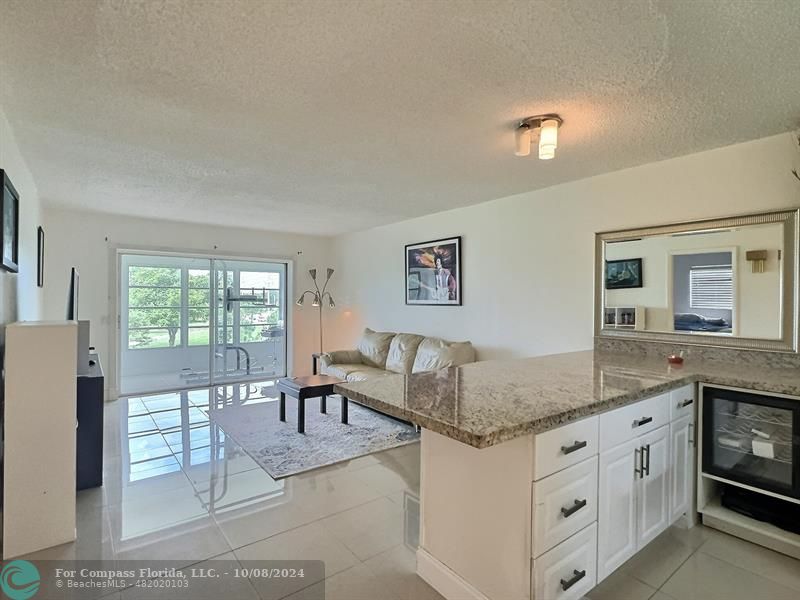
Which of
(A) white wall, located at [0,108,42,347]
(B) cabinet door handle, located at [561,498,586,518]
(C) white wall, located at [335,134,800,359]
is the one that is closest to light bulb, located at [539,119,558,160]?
(C) white wall, located at [335,134,800,359]

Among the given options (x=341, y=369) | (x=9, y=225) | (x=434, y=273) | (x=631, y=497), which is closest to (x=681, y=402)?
(x=631, y=497)

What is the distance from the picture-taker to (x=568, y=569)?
1528mm

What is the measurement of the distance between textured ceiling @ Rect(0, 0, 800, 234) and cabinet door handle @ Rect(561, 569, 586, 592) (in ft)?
6.73

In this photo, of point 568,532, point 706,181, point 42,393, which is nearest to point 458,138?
point 706,181

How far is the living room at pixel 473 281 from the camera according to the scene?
1.50 m

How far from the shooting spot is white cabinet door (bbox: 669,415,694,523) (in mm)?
2092

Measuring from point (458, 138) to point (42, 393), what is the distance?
2.72 m

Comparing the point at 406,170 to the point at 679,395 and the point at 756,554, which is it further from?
the point at 756,554

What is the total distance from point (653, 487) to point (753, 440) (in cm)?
67

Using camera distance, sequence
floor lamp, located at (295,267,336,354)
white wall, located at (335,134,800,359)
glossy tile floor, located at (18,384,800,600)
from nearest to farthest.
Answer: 1. glossy tile floor, located at (18,384,800,600)
2. white wall, located at (335,134,800,359)
3. floor lamp, located at (295,267,336,354)

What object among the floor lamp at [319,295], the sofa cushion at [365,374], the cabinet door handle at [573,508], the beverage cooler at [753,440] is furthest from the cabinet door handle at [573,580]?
the floor lamp at [319,295]

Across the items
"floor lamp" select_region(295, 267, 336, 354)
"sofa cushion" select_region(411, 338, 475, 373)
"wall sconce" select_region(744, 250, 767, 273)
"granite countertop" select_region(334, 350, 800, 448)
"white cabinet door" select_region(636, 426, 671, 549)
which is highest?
"wall sconce" select_region(744, 250, 767, 273)

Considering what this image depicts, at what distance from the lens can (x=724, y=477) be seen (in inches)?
85.4

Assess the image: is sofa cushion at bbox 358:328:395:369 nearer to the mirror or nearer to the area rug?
the area rug
